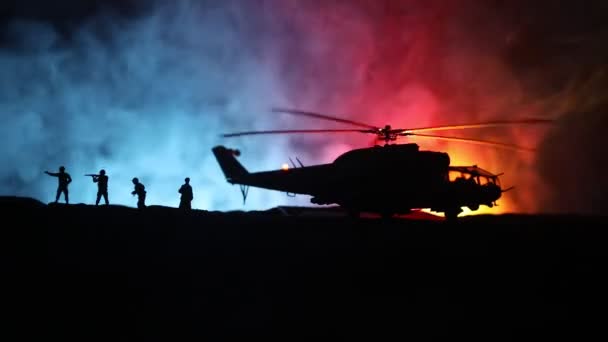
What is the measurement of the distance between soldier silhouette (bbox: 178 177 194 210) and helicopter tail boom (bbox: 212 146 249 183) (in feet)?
14.7

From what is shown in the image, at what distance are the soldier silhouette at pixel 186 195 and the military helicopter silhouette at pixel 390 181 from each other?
3885 mm

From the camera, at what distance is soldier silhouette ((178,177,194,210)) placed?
17094mm

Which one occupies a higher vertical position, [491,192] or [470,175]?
[470,175]

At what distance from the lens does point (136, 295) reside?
22.0 feet

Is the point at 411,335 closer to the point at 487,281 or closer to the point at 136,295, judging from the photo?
the point at 487,281

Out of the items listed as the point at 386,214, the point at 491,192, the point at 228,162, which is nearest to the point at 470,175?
the point at 491,192

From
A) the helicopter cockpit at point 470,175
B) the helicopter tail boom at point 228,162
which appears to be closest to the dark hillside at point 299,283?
the helicopter cockpit at point 470,175

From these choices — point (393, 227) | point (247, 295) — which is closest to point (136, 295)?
point (247, 295)


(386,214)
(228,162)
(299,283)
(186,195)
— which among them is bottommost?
(299,283)

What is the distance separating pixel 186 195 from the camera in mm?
17172

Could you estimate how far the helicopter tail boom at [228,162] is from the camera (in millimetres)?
22094

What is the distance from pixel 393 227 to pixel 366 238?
1996 millimetres

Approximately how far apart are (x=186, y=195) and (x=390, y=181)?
30.6ft

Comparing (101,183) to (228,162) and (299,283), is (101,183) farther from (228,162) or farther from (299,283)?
(299,283)
